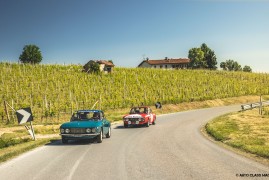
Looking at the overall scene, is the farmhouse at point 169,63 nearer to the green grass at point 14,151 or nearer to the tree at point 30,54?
the tree at point 30,54

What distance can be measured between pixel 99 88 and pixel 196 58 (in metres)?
77.9

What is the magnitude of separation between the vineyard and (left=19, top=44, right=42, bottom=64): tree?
55.2m

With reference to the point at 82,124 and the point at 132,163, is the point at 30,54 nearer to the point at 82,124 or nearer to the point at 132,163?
the point at 82,124

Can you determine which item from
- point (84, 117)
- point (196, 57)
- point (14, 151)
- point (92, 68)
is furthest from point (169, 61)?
point (14, 151)

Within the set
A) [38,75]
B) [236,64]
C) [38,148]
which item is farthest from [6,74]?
[236,64]

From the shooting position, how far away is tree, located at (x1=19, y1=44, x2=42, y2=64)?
→ 372 ft

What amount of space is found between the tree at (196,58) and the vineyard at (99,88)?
43984mm

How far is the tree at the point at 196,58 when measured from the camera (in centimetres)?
12281

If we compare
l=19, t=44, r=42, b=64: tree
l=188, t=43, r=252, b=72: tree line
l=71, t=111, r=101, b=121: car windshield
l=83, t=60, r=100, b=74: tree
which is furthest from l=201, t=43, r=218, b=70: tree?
l=71, t=111, r=101, b=121: car windshield

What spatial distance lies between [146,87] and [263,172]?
50.2 meters

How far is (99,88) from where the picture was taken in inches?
2037

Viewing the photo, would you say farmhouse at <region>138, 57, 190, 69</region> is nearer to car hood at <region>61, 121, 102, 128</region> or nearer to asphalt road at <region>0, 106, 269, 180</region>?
car hood at <region>61, 121, 102, 128</region>

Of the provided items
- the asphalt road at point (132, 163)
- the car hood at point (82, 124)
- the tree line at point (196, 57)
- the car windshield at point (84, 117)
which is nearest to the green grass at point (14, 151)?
the asphalt road at point (132, 163)

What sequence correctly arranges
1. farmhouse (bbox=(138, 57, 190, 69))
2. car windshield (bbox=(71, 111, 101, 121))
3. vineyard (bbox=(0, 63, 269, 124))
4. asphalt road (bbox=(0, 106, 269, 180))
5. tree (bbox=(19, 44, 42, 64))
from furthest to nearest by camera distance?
1. farmhouse (bbox=(138, 57, 190, 69))
2. tree (bbox=(19, 44, 42, 64))
3. vineyard (bbox=(0, 63, 269, 124))
4. car windshield (bbox=(71, 111, 101, 121))
5. asphalt road (bbox=(0, 106, 269, 180))
